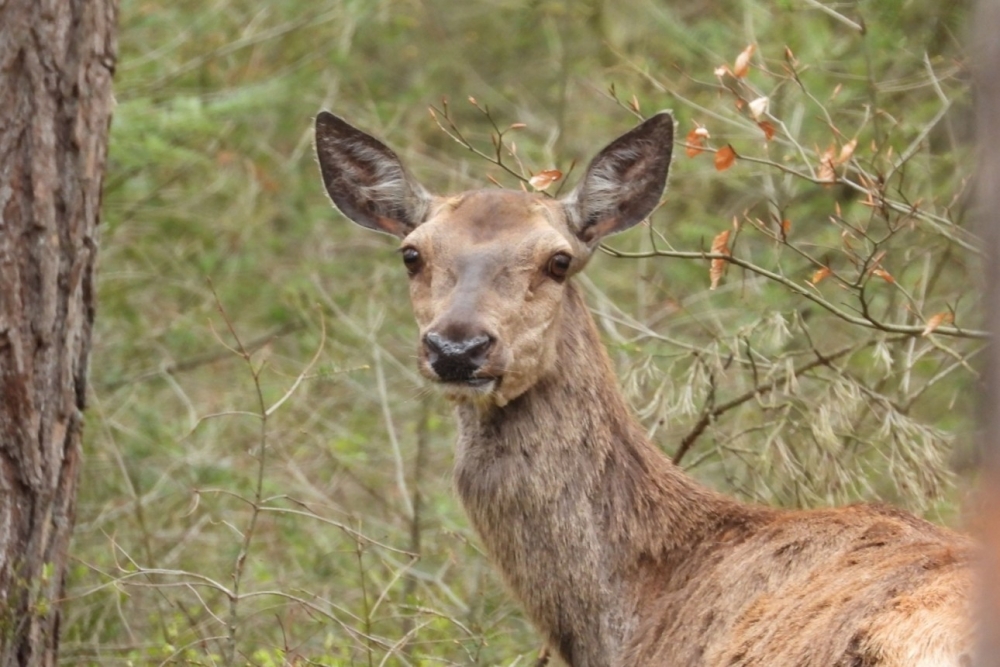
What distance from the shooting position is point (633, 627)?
571cm

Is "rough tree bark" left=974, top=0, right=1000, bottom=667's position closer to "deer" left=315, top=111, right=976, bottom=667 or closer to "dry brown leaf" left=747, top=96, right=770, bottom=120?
"deer" left=315, top=111, right=976, bottom=667

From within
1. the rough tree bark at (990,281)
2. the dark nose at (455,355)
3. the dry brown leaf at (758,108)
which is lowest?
the dark nose at (455,355)

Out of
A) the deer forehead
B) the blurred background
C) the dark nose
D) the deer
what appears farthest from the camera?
the blurred background

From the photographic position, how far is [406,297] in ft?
35.4

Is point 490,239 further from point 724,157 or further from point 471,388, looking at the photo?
point 724,157

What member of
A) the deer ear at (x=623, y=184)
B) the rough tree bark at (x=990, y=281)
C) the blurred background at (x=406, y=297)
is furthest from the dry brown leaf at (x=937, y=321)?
the rough tree bark at (x=990, y=281)

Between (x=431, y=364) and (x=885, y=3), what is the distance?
144 inches

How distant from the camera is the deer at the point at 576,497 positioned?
5375 millimetres

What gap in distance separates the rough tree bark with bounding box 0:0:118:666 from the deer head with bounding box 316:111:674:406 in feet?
4.20

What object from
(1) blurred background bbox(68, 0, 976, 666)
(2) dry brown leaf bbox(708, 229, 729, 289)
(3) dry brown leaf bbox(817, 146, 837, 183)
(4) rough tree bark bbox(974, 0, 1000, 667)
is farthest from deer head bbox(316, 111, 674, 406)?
(4) rough tree bark bbox(974, 0, 1000, 667)

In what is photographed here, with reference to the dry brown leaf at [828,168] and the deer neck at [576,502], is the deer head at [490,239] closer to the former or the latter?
the deer neck at [576,502]

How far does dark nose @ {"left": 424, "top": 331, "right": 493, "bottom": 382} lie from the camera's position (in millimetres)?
5641

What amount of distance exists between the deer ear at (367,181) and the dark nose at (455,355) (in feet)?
4.09

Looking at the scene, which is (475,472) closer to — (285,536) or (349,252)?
(285,536)
